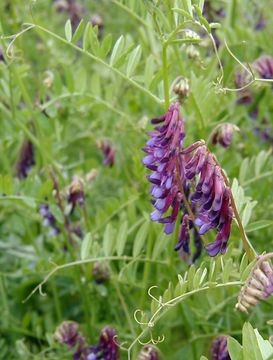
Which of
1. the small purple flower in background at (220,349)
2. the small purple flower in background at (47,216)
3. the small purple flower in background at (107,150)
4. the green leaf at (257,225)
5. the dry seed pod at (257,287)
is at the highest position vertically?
the dry seed pod at (257,287)

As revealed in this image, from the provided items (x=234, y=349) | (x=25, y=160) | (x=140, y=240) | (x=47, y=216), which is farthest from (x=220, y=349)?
(x=25, y=160)

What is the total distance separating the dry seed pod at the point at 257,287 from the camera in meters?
1.03

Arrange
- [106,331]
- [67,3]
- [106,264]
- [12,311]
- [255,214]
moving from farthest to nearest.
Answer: [67,3]
[12,311]
[255,214]
[106,264]
[106,331]

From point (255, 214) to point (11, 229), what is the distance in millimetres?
747

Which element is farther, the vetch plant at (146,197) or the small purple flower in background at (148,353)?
the small purple flower in background at (148,353)

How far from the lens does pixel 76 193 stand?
5.92 feet

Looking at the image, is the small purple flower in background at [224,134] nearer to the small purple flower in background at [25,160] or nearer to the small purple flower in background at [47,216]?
the small purple flower in background at [47,216]

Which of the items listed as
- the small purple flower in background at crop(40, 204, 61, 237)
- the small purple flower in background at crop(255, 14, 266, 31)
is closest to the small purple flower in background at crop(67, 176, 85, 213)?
the small purple flower in background at crop(40, 204, 61, 237)

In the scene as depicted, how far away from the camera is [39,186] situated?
192 cm

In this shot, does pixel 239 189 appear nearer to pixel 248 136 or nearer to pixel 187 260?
pixel 187 260

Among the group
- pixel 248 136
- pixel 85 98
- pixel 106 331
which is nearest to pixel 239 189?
pixel 106 331

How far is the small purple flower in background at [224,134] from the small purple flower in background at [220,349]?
1.24ft

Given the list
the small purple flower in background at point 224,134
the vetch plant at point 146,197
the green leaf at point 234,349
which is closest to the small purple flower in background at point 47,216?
the vetch plant at point 146,197

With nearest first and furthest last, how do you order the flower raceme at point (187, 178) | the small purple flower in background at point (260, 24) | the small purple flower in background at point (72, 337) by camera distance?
the flower raceme at point (187, 178), the small purple flower in background at point (72, 337), the small purple flower in background at point (260, 24)
